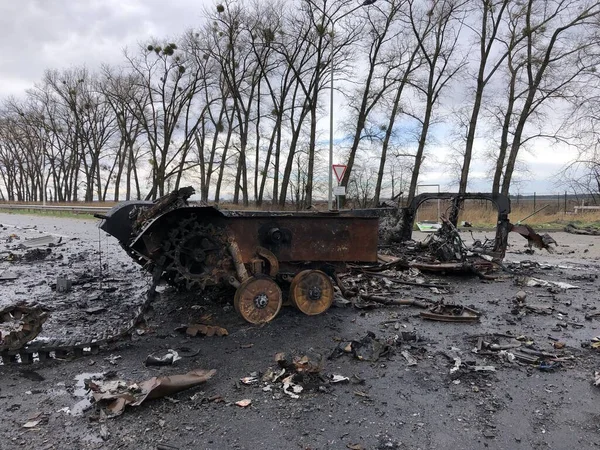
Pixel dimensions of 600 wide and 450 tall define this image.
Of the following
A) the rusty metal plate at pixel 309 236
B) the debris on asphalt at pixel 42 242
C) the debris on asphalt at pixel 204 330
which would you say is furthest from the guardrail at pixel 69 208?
the debris on asphalt at pixel 204 330

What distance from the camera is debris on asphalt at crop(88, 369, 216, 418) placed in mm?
3051

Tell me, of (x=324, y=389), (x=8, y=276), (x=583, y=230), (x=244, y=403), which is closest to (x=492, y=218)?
(x=583, y=230)

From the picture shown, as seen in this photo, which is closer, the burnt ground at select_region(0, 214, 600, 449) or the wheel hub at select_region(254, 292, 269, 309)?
the burnt ground at select_region(0, 214, 600, 449)

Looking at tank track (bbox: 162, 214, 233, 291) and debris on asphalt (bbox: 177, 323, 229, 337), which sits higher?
tank track (bbox: 162, 214, 233, 291)

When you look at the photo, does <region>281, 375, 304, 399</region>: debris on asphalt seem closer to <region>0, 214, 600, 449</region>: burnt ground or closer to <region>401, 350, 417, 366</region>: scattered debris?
<region>0, 214, 600, 449</region>: burnt ground

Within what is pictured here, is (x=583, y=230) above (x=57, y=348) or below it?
above

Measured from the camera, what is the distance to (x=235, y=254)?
16.0 ft

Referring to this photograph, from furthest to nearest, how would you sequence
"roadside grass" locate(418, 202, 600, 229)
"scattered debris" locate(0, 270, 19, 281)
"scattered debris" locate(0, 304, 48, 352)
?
1. "roadside grass" locate(418, 202, 600, 229)
2. "scattered debris" locate(0, 270, 19, 281)
3. "scattered debris" locate(0, 304, 48, 352)

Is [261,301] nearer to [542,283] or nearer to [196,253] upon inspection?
[196,253]

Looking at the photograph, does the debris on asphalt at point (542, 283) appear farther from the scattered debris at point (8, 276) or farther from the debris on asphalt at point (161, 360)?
the scattered debris at point (8, 276)

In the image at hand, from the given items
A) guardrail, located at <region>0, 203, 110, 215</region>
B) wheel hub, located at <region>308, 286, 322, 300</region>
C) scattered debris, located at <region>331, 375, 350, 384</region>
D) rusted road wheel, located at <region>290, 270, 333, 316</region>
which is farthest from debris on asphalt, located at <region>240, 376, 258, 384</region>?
guardrail, located at <region>0, 203, 110, 215</region>

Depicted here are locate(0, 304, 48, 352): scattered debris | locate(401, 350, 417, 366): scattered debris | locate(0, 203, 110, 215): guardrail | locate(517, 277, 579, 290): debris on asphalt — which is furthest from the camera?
locate(0, 203, 110, 215): guardrail

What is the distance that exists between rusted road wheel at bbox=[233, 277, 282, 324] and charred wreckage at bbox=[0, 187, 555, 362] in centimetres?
1

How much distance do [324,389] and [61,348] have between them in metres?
2.35
